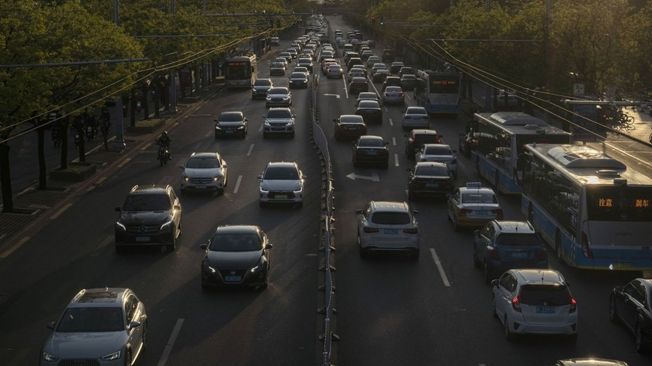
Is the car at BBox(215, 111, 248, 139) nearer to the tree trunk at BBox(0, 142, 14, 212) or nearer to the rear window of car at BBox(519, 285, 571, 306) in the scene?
the tree trunk at BBox(0, 142, 14, 212)

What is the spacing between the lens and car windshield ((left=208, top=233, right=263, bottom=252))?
28797 millimetres

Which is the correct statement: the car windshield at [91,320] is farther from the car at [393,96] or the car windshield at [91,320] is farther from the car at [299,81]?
the car at [299,81]

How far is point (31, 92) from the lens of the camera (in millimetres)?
36875

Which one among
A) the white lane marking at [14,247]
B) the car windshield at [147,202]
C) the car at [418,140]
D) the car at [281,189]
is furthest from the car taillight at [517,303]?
the car at [418,140]

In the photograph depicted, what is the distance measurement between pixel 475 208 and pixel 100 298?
17.3 m

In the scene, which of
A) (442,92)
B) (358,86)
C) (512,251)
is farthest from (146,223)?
(358,86)

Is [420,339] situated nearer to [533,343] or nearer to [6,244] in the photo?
[533,343]

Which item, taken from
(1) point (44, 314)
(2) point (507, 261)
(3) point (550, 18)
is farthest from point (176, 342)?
(3) point (550, 18)

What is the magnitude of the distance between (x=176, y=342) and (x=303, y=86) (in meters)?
73.1

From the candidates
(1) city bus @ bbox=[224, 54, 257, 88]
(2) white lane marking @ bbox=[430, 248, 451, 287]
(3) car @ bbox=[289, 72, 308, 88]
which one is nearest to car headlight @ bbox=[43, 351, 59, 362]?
(2) white lane marking @ bbox=[430, 248, 451, 287]

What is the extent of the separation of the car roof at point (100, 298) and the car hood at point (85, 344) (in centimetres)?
92

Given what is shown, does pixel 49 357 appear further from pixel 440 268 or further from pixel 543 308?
pixel 440 268

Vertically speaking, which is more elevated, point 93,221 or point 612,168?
point 612,168

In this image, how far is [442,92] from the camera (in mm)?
73250
